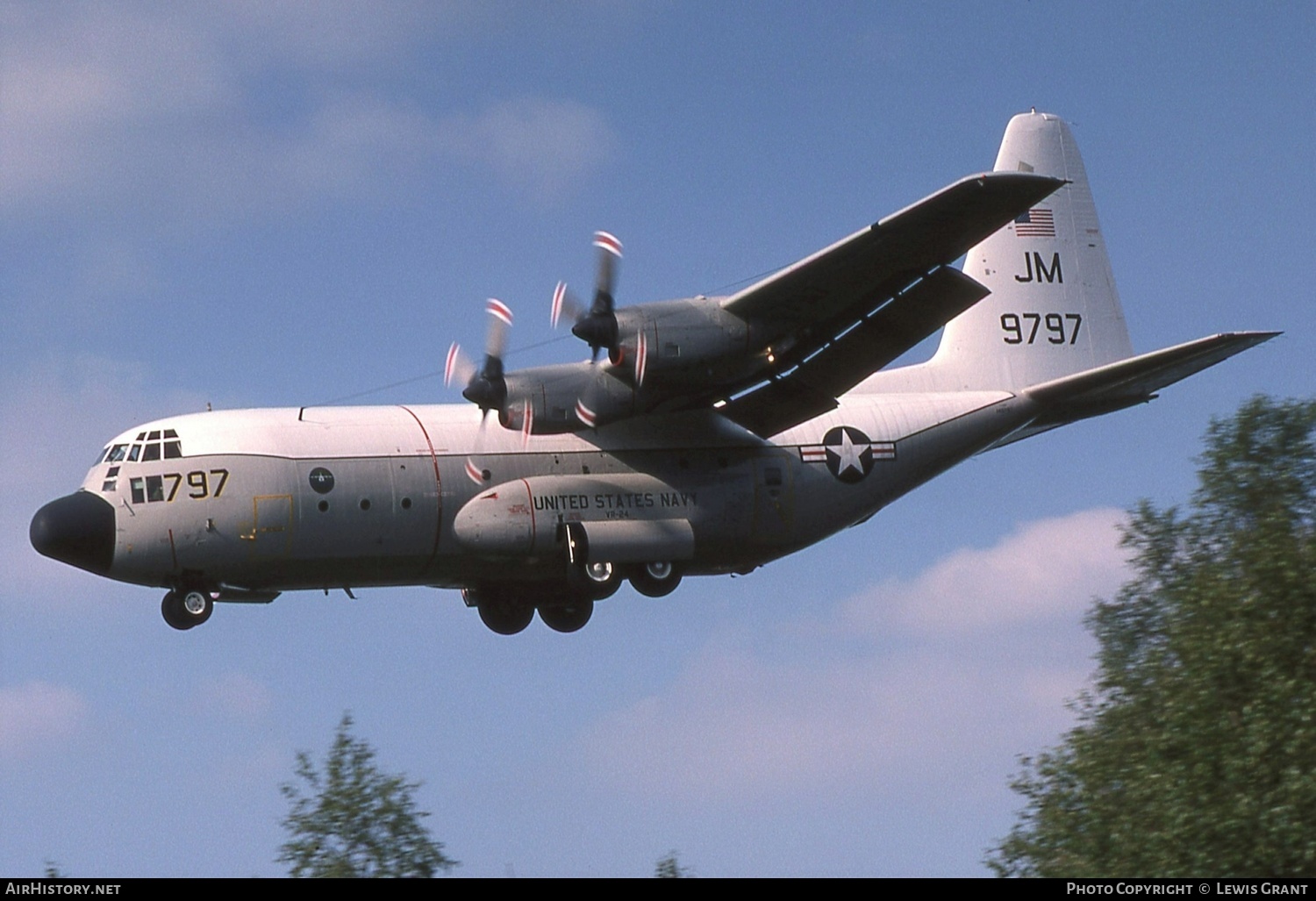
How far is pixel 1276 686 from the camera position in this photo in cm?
2050

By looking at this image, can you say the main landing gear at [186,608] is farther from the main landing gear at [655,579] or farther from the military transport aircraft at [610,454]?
the main landing gear at [655,579]

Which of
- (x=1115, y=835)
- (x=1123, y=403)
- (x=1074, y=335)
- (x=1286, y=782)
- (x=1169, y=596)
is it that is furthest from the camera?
(x=1074, y=335)

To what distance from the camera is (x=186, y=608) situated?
2597 centimetres

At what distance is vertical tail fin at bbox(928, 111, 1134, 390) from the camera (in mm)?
31094

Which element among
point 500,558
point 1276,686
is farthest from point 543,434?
point 1276,686

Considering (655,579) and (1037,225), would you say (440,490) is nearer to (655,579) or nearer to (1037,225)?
(655,579)

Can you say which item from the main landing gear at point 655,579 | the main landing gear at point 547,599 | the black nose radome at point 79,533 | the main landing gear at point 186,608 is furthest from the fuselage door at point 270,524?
the main landing gear at point 655,579

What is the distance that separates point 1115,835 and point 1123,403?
11.1 meters

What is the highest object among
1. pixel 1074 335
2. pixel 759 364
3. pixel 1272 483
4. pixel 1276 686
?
pixel 1074 335

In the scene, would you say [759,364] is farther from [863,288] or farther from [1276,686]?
[1276,686]

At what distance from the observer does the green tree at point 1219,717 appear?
1919cm

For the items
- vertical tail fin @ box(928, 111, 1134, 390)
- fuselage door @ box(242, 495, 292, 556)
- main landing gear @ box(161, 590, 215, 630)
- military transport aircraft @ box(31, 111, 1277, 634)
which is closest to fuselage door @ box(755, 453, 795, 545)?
military transport aircraft @ box(31, 111, 1277, 634)

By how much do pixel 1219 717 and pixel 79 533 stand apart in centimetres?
1550
